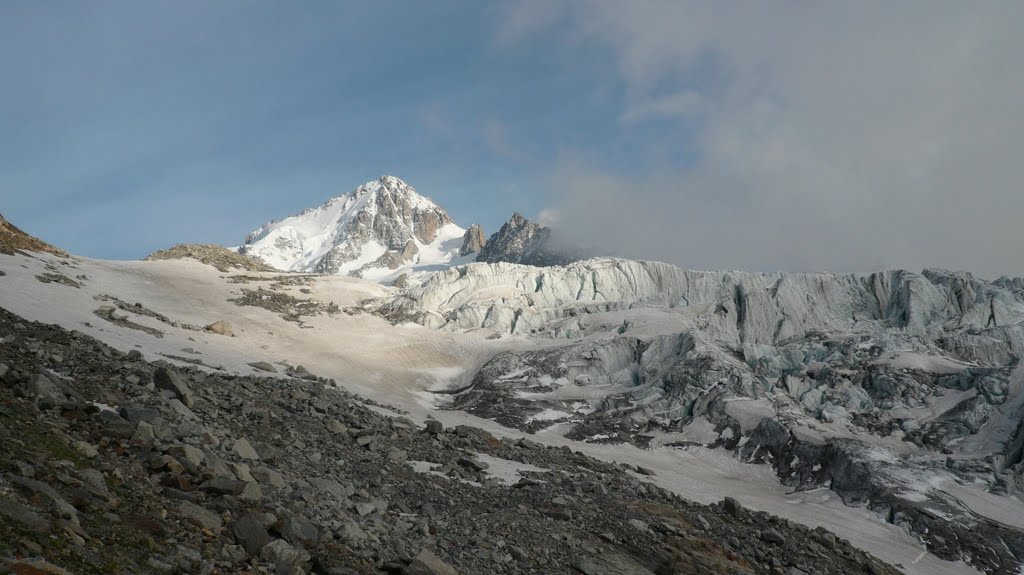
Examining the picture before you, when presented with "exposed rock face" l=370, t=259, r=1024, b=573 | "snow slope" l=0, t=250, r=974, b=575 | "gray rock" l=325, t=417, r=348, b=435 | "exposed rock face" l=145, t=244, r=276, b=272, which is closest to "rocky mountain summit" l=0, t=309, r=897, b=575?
"gray rock" l=325, t=417, r=348, b=435

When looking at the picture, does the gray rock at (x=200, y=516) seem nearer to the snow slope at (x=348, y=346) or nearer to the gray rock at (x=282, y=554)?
the gray rock at (x=282, y=554)

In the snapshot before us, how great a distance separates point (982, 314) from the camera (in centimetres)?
7756

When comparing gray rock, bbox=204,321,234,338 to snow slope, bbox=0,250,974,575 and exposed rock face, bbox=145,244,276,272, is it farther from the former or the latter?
exposed rock face, bbox=145,244,276,272

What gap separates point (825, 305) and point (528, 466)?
73.3m

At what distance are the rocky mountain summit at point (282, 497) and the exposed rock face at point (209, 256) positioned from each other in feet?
260

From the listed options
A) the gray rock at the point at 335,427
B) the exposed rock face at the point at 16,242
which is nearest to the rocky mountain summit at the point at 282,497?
the gray rock at the point at 335,427

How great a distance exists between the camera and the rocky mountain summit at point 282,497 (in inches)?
365

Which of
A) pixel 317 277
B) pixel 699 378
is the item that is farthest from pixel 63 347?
pixel 317 277

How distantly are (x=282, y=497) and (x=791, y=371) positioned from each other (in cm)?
6010

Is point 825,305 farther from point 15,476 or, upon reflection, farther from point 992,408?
point 15,476

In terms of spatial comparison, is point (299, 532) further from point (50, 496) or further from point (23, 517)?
point (23, 517)

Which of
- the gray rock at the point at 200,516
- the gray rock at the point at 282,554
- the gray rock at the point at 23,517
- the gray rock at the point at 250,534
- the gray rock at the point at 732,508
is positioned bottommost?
the gray rock at the point at 732,508

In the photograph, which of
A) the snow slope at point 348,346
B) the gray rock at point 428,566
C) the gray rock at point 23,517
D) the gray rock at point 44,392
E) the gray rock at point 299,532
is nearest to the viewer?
the gray rock at point 23,517

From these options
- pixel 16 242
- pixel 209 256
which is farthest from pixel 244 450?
pixel 209 256
